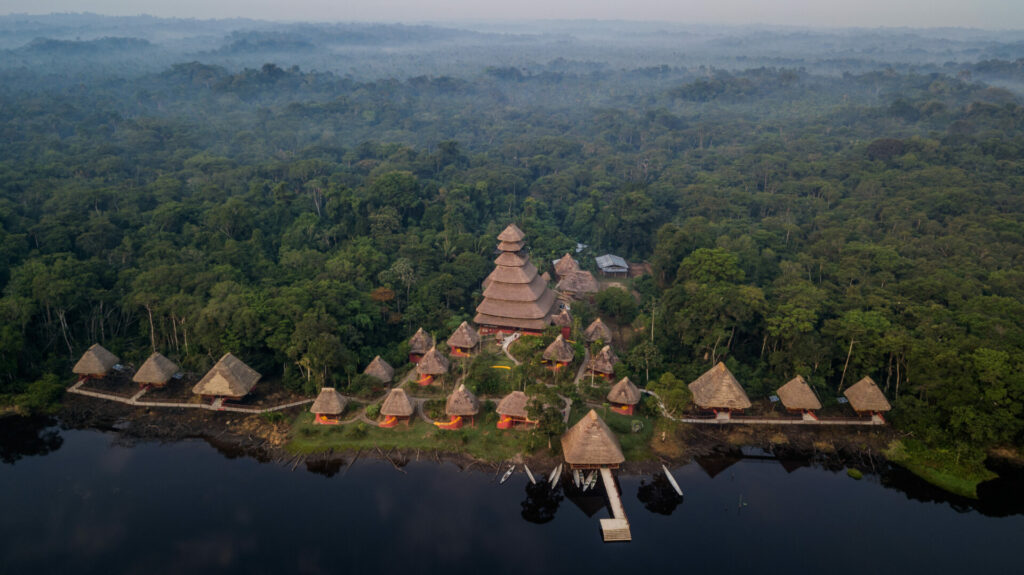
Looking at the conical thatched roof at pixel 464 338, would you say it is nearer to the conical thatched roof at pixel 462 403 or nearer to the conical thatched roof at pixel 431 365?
the conical thatched roof at pixel 431 365

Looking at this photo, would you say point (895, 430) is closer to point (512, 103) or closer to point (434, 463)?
point (434, 463)

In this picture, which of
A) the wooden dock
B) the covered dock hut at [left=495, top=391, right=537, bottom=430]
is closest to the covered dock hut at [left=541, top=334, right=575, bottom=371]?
the covered dock hut at [left=495, top=391, right=537, bottom=430]

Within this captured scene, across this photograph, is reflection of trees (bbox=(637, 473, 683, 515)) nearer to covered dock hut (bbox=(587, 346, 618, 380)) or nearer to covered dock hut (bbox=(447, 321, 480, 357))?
covered dock hut (bbox=(587, 346, 618, 380))

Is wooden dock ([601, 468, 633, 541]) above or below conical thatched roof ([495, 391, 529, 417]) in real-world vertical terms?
below

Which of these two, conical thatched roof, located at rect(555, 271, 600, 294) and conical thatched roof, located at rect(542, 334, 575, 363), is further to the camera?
conical thatched roof, located at rect(555, 271, 600, 294)

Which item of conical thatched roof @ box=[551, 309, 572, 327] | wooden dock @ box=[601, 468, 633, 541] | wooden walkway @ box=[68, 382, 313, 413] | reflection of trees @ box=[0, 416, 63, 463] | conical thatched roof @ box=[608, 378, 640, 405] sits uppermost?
conical thatched roof @ box=[551, 309, 572, 327]

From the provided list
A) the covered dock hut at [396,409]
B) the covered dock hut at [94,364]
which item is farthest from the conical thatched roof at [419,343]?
the covered dock hut at [94,364]

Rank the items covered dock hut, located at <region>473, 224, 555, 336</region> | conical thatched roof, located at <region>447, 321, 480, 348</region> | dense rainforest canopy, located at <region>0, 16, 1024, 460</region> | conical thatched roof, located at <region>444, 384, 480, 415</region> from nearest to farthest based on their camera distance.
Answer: conical thatched roof, located at <region>444, 384, 480, 415</region> < dense rainforest canopy, located at <region>0, 16, 1024, 460</region> < conical thatched roof, located at <region>447, 321, 480, 348</region> < covered dock hut, located at <region>473, 224, 555, 336</region>
